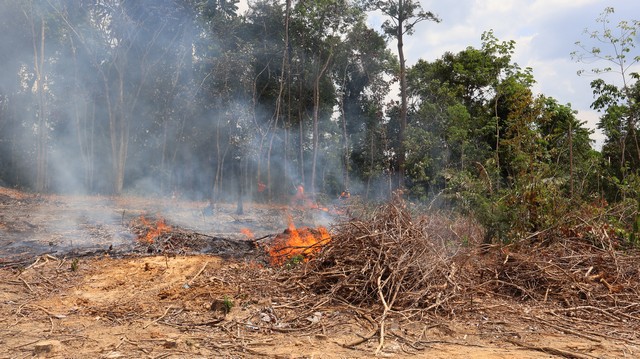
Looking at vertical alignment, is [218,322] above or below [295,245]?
below

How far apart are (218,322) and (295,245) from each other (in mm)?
3272

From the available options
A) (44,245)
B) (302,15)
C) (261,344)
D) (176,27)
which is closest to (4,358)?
(261,344)

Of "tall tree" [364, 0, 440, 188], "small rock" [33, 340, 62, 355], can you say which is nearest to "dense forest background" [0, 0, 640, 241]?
"tall tree" [364, 0, 440, 188]

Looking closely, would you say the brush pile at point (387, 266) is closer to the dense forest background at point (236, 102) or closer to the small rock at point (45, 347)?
the small rock at point (45, 347)

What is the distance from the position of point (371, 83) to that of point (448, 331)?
2393 cm

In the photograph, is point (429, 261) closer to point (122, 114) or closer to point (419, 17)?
point (419, 17)

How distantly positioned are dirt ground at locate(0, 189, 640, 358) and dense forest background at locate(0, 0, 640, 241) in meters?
11.8

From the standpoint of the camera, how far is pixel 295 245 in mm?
8094

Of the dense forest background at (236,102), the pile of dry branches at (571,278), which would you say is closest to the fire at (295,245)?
the pile of dry branches at (571,278)

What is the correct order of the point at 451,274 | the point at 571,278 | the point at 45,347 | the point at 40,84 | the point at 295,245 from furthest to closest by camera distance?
1. the point at 40,84
2. the point at 295,245
3. the point at 571,278
4. the point at 451,274
5. the point at 45,347

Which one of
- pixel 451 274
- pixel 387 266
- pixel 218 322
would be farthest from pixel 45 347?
pixel 451 274

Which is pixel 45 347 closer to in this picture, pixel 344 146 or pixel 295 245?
pixel 295 245

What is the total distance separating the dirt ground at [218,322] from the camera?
4238mm

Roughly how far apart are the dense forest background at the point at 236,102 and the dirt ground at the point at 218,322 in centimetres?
1176
